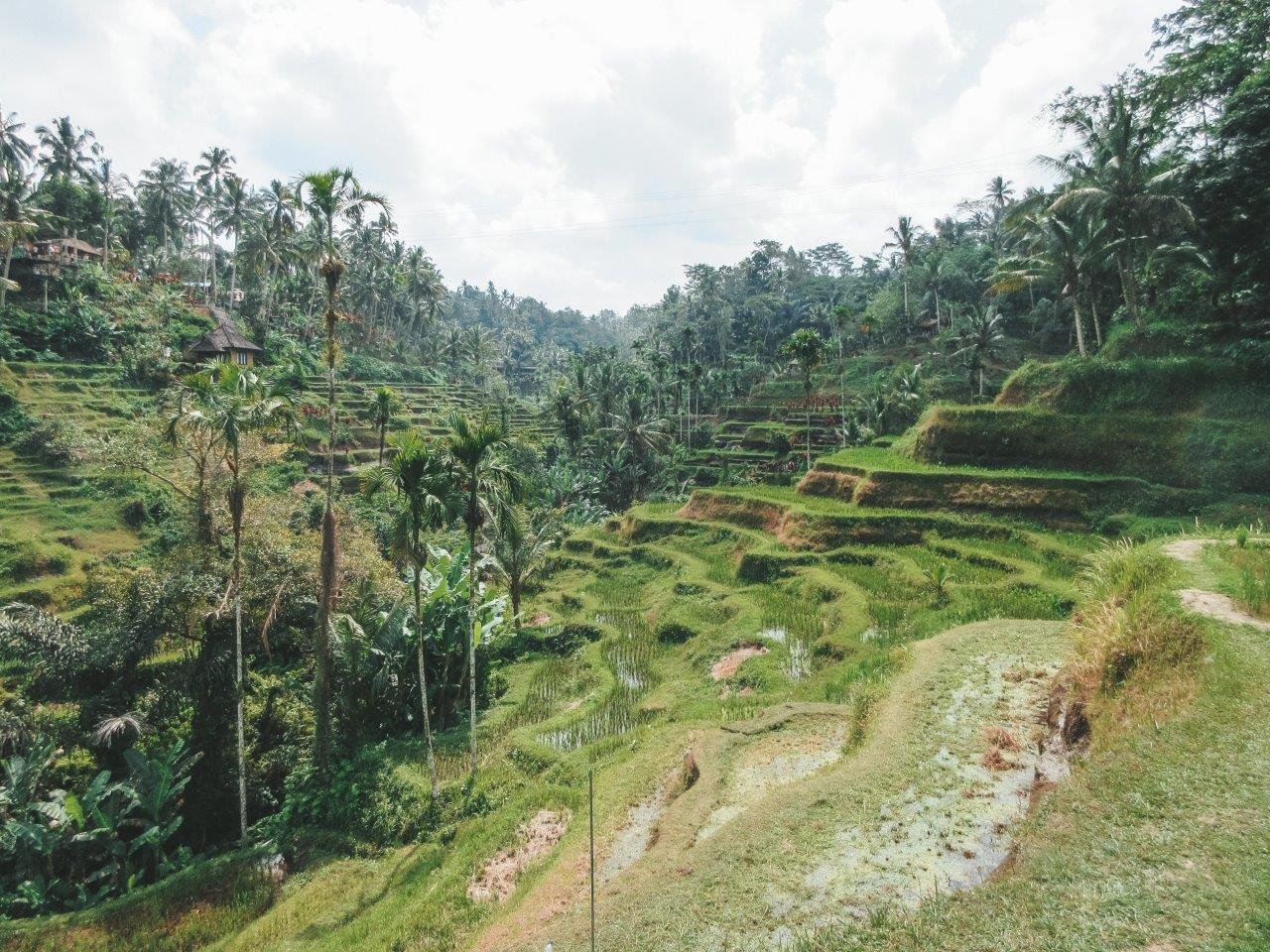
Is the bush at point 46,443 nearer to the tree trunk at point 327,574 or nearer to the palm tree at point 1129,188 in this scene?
the tree trunk at point 327,574

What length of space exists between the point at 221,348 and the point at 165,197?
3027 centimetres

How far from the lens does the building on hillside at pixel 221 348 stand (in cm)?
4819

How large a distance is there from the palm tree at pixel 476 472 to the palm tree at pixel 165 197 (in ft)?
235

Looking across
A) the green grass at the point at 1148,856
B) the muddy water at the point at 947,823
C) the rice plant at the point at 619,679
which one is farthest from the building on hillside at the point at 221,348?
the green grass at the point at 1148,856

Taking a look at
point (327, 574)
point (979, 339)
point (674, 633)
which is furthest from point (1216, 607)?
point (979, 339)

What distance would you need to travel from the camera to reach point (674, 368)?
230 feet

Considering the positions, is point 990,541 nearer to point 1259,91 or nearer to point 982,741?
point 982,741

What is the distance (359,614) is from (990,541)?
21.7m

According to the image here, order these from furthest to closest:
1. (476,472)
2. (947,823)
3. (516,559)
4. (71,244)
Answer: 1. (71,244)
2. (516,559)
3. (476,472)
4. (947,823)

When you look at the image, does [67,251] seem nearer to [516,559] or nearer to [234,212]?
[234,212]

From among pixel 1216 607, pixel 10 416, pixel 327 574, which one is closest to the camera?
pixel 1216 607

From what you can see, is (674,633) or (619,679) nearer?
(619,679)

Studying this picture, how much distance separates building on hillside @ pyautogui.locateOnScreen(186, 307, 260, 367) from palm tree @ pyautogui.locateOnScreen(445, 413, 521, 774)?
40303 millimetres

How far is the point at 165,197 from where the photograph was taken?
65250 mm
